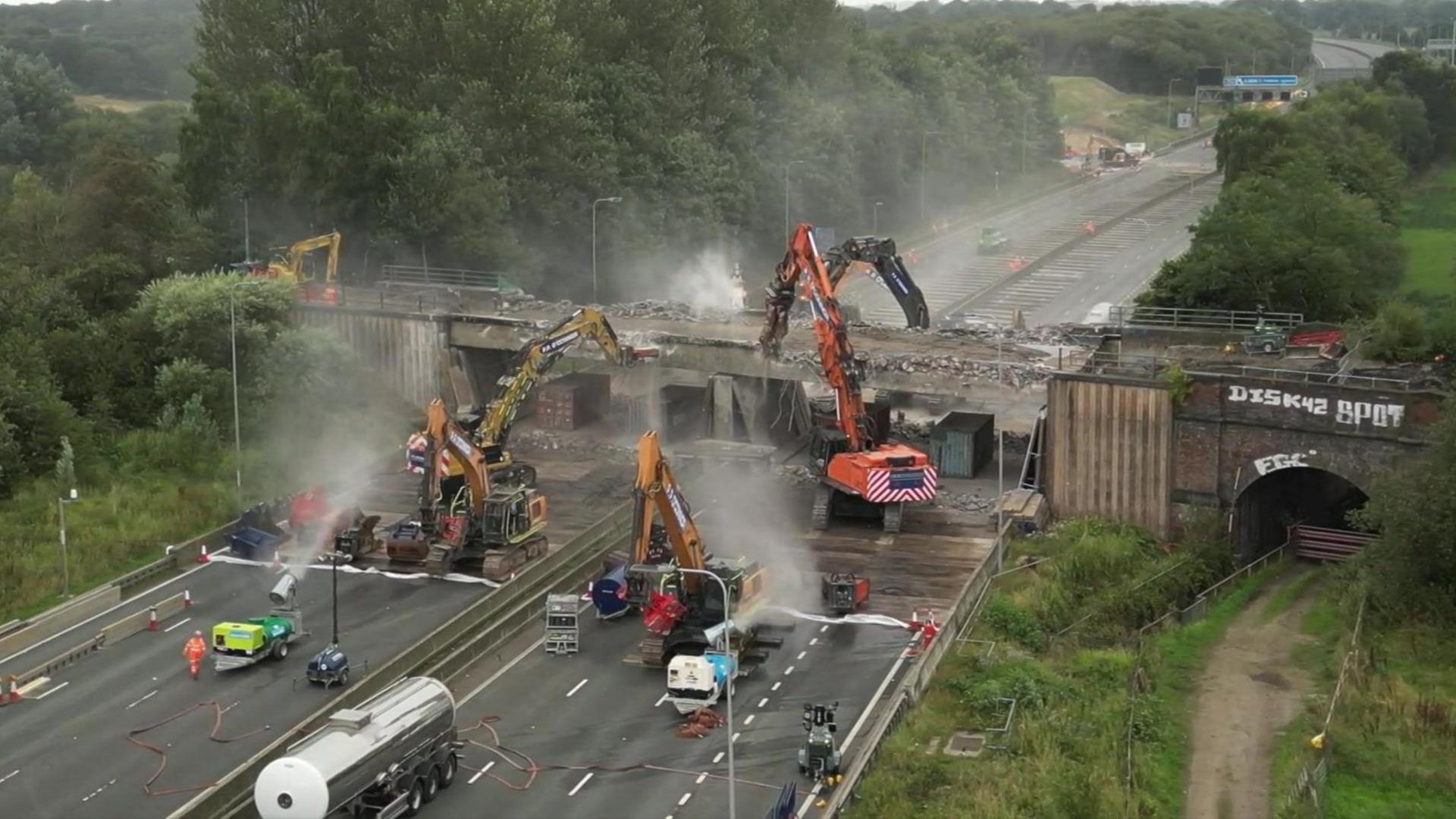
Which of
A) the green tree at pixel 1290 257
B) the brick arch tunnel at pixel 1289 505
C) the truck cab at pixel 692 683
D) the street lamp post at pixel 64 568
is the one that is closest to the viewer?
the truck cab at pixel 692 683

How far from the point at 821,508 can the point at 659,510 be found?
16.5m

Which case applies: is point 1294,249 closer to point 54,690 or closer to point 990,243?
point 990,243

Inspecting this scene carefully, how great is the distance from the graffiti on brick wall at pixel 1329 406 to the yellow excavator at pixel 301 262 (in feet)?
172

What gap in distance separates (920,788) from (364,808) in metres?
13.7

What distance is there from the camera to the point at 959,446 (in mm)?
75938

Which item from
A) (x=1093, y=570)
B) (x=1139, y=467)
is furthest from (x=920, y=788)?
(x=1139, y=467)

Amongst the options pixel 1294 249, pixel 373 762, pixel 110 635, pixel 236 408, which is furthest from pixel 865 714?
pixel 1294 249

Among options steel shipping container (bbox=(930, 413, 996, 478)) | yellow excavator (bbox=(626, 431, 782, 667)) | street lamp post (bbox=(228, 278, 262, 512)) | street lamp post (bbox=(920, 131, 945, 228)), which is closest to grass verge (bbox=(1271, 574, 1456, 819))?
yellow excavator (bbox=(626, 431, 782, 667))

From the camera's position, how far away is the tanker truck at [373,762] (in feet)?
130

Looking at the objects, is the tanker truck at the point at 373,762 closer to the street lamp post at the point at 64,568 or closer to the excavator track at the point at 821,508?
the street lamp post at the point at 64,568

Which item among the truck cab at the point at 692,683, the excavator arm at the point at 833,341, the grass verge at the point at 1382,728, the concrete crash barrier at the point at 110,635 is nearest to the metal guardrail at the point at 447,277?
the excavator arm at the point at 833,341

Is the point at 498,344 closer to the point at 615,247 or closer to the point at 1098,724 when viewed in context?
the point at 615,247

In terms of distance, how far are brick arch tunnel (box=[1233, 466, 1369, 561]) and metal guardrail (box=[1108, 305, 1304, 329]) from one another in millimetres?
10831

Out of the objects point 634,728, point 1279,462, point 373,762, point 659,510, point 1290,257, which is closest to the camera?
point 373,762
